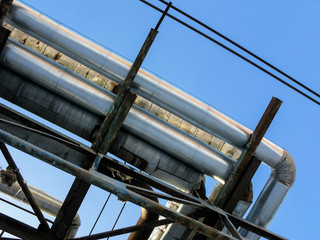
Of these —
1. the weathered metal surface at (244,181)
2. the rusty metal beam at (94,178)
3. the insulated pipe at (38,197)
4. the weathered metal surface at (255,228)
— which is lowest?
the insulated pipe at (38,197)

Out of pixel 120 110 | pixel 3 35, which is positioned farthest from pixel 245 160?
pixel 3 35

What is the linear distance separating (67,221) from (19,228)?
714 mm

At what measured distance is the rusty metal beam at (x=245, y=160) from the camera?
562 cm

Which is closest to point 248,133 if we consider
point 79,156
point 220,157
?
point 220,157

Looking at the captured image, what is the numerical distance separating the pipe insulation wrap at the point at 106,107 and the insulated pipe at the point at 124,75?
1.16 feet

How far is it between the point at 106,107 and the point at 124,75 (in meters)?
0.69

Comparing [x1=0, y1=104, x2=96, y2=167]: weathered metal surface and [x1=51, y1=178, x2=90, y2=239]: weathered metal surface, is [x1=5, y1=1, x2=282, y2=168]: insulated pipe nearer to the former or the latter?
[x1=0, y1=104, x2=96, y2=167]: weathered metal surface

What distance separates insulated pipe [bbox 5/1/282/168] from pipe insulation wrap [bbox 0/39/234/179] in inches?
14.0

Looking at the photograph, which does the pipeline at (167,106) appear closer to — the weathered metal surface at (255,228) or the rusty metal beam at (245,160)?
the rusty metal beam at (245,160)

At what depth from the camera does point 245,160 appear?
5672 millimetres

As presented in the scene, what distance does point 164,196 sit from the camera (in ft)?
15.0

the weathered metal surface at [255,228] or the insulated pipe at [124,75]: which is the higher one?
the insulated pipe at [124,75]

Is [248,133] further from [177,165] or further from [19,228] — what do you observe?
[19,228]

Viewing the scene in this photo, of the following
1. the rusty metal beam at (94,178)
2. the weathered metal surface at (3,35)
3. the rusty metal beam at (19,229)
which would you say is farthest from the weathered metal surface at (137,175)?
the weathered metal surface at (3,35)
